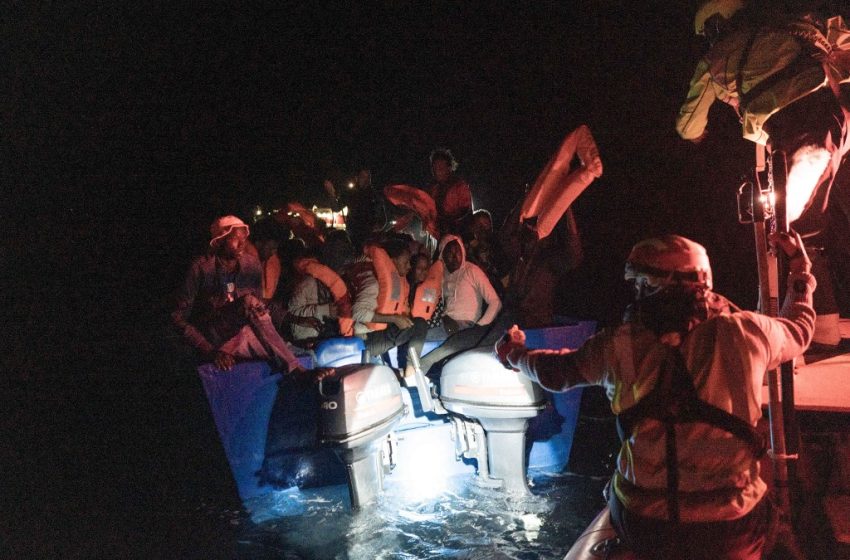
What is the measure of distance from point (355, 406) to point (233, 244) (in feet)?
6.62

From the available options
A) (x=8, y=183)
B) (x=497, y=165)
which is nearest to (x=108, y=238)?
(x=8, y=183)

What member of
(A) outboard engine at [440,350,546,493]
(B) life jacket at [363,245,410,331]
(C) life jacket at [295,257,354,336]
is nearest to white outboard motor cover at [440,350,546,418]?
(A) outboard engine at [440,350,546,493]

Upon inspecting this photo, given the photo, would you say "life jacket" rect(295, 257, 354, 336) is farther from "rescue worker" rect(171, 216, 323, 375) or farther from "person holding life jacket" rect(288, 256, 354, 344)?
"rescue worker" rect(171, 216, 323, 375)

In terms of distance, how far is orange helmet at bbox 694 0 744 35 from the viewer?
2.61 m

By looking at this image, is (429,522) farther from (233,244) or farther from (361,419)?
(233,244)

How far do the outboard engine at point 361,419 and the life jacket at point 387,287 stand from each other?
88 cm

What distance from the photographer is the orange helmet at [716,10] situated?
261cm

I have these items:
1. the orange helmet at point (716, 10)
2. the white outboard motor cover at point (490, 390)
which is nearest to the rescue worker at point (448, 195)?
the white outboard motor cover at point (490, 390)

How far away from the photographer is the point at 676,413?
1.69 metres

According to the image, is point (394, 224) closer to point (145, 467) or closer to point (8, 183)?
point (145, 467)

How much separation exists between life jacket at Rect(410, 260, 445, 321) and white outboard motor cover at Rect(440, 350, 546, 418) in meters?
0.87

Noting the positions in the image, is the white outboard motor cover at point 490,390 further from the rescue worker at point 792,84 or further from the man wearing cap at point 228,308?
the rescue worker at point 792,84

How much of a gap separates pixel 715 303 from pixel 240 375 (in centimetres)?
336

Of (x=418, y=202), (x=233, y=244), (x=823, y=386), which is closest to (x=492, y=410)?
(x=823, y=386)
